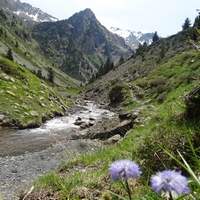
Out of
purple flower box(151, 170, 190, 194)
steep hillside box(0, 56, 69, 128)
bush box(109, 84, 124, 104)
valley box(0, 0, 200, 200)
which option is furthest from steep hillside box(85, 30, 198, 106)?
steep hillside box(0, 56, 69, 128)

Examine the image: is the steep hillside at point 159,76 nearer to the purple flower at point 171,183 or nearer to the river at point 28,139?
the purple flower at point 171,183

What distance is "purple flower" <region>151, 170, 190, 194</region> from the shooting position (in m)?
1.10

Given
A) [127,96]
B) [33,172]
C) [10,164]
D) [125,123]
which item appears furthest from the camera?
[127,96]

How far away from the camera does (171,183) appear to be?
1.11 meters

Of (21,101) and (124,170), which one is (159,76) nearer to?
(21,101)

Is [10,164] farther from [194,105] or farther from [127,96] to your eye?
[127,96]

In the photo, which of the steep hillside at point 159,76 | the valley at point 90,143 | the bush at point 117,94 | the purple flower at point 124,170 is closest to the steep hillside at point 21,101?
the valley at point 90,143

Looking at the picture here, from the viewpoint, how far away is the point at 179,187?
3.61 feet

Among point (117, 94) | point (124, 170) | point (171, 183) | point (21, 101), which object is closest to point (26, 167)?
point (124, 170)

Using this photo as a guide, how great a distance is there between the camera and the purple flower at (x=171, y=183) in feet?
3.62

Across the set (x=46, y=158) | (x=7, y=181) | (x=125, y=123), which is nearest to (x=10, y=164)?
(x=46, y=158)

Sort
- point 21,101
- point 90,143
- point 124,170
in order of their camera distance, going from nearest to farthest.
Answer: point 124,170
point 90,143
point 21,101

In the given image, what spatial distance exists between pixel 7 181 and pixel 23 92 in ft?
76.5

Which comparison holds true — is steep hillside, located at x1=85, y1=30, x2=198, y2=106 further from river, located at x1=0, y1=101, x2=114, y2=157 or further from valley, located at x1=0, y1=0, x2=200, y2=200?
river, located at x1=0, y1=101, x2=114, y2=157
